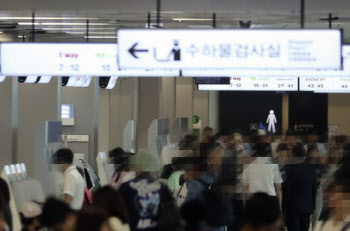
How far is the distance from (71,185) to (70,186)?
0.05 ft

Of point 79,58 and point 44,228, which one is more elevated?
point 79,58

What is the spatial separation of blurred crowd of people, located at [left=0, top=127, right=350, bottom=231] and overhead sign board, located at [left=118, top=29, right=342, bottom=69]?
1.06 metres

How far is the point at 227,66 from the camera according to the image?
7.37 meters

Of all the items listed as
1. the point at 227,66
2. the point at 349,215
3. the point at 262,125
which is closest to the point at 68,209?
the point at 349,215

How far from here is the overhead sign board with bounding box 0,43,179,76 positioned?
8234 millimetres

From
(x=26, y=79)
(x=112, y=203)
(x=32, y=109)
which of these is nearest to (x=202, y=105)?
(x=32, y=109)

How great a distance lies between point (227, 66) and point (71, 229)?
323cm

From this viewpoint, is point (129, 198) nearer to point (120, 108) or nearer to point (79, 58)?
point (79, 58)

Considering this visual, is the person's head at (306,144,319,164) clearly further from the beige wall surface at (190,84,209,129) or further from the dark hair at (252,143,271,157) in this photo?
the beige wall surface at (190,84,209,129)

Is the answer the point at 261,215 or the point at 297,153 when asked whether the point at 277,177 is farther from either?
the point at 261,215

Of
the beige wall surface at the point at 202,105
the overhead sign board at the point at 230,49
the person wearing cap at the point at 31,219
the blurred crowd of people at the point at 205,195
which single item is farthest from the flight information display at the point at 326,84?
the beige wall surface at the point at 202,105

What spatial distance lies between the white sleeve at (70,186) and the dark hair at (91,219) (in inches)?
151

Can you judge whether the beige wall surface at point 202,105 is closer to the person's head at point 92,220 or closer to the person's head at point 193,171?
the person's head at point 193,171

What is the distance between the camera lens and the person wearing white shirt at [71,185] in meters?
8.05
